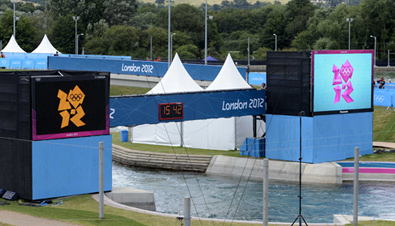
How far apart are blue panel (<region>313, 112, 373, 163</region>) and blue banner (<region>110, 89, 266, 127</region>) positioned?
12.9 ft

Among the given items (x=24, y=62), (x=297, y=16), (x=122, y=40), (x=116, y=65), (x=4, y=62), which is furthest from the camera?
(x=297, y=16)

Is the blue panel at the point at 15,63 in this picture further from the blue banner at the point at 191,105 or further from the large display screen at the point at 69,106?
the large display screen at the point at 69,106

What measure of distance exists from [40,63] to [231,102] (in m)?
39.1

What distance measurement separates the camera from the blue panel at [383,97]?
2180 inches

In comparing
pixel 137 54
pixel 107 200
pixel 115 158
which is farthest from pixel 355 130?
pixel 137 54

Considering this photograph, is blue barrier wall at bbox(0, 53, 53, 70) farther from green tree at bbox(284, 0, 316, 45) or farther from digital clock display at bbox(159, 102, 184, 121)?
green tree at bbox(284, 0, 316, 45)

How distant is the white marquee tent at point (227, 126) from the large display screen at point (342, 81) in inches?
210

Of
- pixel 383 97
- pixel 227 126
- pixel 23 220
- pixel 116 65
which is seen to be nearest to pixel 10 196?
pixel 23 220

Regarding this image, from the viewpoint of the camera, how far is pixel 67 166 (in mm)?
31062

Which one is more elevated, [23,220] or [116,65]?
[116,65]

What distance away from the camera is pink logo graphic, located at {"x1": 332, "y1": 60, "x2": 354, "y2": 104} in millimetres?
43844

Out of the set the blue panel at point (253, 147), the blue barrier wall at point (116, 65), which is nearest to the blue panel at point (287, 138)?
the blue panel at point (253, 147)

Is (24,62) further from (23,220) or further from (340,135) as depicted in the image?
(23,220)

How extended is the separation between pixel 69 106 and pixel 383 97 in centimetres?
3166
